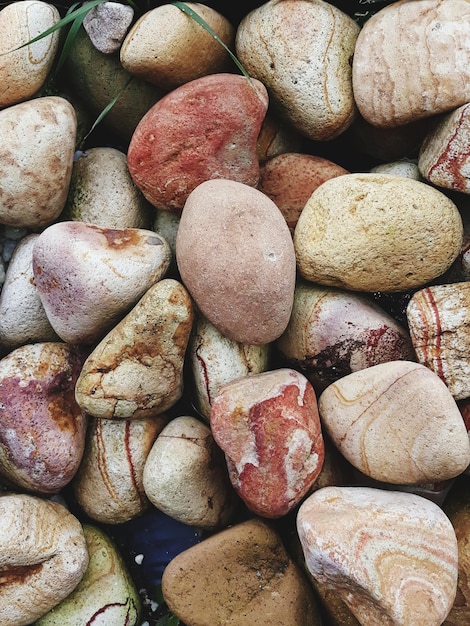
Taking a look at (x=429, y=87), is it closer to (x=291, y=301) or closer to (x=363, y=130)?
(x=363, y=130)

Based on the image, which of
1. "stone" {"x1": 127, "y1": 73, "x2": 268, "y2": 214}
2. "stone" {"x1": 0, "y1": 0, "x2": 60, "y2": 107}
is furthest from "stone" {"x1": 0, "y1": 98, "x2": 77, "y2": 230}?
"stone" {"x1": 127, "y1": 73, "x2": 268, "y2": 214}

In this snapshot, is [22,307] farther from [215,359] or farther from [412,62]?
[412,62]

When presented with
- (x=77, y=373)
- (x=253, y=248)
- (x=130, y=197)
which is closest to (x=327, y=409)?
(x=253, y=248)

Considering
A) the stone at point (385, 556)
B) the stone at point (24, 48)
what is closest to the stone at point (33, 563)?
the stone at point (385, 556)

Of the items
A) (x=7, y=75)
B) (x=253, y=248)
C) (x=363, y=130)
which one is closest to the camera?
(x=253, y=248)

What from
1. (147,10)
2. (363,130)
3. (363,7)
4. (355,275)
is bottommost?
(355,275)

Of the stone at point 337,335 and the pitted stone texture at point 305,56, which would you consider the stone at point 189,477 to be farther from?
the pitted stone texture at point 305,56
